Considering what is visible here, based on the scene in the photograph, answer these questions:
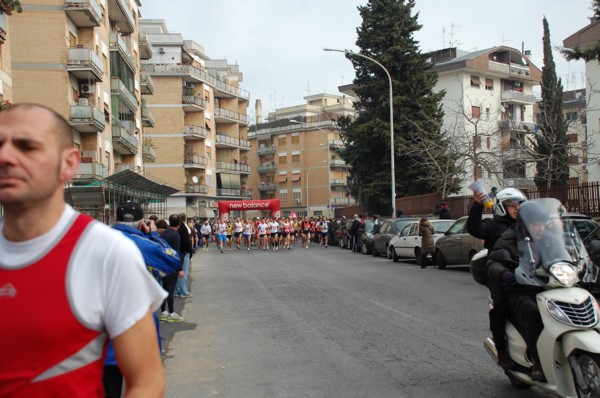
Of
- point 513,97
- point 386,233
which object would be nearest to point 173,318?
point 386,233

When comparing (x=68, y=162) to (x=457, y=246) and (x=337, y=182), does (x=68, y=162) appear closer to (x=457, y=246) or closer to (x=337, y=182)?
(x=457, y=246)

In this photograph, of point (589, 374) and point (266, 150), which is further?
point (266, 150)

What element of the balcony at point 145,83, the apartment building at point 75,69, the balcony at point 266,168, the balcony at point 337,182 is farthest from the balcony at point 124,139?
the balcony at point 266,168

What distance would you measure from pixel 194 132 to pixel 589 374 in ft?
223

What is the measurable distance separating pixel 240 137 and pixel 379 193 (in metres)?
44.3

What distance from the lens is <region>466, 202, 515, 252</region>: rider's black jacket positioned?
6.37 m

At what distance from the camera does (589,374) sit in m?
4.66

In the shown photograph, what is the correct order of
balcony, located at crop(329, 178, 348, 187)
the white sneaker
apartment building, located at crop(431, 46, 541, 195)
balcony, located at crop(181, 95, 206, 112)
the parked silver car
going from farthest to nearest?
balcony, located at crop(329, 178, 348, 187) < balcony, located at crop(181, 95, 206, 112) < apartment building, located at crop(431, 46, 541, 195) < the parked silver car < the white sneaker

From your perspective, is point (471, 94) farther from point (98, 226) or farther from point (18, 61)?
point (98, 226)

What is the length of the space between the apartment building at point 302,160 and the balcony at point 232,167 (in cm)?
1101

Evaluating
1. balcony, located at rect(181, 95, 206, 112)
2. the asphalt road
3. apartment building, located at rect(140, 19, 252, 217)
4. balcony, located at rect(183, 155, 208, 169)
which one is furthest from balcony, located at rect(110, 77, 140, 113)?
the asphalt road

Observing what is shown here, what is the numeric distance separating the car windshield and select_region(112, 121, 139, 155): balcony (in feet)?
84.0

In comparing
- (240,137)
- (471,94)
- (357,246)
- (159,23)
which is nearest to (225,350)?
(357,246)

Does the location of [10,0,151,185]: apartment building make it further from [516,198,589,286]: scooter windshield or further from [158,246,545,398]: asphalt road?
[516,198,589,286]: scooter windshield
